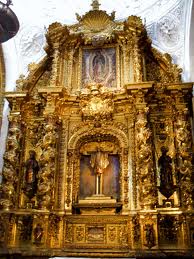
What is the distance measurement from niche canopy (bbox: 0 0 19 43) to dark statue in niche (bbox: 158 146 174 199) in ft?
17.9

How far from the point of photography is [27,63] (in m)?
12.4

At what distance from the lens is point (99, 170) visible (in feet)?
33.7

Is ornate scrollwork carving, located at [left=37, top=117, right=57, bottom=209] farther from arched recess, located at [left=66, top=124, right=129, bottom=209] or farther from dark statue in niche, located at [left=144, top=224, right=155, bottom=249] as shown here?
dark statue in niche, located at [left=144, top=224, right=155, bottom=249]

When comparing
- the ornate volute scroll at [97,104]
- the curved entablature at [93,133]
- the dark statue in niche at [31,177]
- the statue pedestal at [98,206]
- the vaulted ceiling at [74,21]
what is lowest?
the statue pedestal at [98,206]

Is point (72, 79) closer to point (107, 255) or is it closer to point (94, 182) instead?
point (94, 182)

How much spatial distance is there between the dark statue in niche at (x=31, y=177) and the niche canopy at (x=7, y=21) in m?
4.70

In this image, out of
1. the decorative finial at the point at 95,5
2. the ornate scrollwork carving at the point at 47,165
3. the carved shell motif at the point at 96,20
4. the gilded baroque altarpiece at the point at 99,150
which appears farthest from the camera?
the decorative finial at the point at 95,5

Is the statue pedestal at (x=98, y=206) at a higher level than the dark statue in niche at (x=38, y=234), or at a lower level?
higher

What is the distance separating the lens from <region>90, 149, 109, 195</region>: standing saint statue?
10.1 m

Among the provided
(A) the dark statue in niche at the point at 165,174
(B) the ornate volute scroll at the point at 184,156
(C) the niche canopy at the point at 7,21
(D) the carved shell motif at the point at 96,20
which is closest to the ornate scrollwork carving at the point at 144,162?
(A) the dark statue in niche at the point at 165,174

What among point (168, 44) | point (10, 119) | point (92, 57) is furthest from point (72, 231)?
point (168, 44)

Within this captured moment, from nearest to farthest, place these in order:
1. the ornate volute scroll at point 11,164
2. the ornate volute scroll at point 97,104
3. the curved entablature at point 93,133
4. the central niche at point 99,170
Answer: the ornate volute scroll at point 11,164, the central niche at point 99,170, the curved entablature at point 93,133, the ornate volute scroll at point 97,104

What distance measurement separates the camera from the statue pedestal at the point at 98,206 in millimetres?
9523

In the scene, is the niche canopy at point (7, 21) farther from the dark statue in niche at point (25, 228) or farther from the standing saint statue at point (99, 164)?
the dark statue in niche at point (25, 228)
